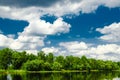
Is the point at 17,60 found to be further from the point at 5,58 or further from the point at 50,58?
the point at 50,58

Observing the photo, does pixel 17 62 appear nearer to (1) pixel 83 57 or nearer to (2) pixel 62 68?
(2) pixel 62 68

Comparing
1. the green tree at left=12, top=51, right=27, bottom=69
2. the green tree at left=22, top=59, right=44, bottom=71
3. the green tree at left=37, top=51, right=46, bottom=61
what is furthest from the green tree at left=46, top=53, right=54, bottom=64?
the green tree at left=22, top=59, right=44, bottom=71

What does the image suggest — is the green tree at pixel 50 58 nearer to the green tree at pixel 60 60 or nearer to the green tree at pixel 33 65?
the green tree at pixel 60 60

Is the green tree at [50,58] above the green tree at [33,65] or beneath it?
above

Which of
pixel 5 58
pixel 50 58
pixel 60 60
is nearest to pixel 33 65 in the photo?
pixel 5 58

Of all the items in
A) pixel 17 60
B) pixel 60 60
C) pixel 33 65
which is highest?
pixel 60 60

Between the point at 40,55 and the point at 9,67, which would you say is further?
the point at 40,55

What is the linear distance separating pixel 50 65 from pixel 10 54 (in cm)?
2147

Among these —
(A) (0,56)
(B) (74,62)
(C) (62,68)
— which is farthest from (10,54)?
(B) (74,62)

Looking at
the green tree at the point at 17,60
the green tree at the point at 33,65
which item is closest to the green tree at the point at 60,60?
the green tree at the point at 17,60

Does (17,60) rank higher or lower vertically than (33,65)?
higher

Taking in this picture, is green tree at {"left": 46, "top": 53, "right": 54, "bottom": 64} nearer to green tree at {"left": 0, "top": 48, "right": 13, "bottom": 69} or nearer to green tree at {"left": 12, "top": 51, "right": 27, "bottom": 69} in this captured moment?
green tree at {"left": 12, "top": 51, "right": 27, "bottom": 69}

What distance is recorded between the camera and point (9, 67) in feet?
495

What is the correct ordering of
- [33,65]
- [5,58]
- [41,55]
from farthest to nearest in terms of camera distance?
[41,55] < [5,58] < [33,65]
